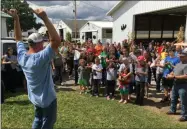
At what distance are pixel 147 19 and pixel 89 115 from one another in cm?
1738

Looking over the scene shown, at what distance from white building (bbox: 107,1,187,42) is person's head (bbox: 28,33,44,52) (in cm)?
1242

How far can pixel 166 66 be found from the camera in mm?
8953

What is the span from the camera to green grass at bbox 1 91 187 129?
21.5 feet

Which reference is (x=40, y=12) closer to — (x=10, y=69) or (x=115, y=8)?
(x=10, y=69)

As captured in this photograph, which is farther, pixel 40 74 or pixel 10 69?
pixel 10 69

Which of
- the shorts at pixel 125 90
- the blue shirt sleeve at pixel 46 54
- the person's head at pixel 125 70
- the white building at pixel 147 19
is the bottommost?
the shorts at pixel 125 90

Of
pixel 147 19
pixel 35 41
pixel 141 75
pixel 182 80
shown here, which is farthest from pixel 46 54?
pixel 147 19

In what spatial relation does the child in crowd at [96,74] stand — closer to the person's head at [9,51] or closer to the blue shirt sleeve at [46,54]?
the person's head at [9,51]

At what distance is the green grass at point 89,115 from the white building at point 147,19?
8.60 metres

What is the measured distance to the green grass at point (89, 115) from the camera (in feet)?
21.5

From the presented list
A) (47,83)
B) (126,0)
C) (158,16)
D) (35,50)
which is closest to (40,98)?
(47,83)

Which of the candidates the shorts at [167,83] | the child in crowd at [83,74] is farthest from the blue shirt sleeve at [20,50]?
the child in crowd at [83,74]

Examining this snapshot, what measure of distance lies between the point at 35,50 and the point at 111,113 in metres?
4.39

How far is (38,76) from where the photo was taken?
11.9ft
